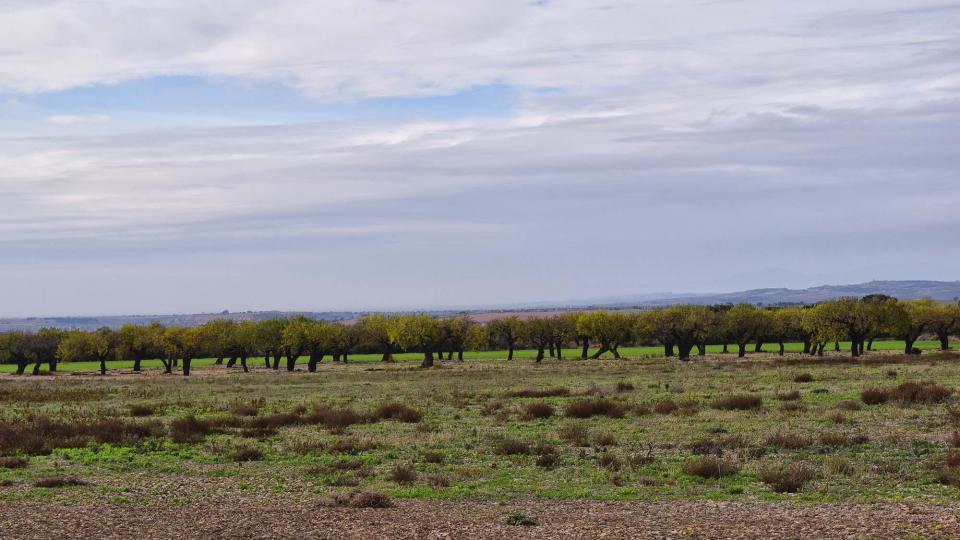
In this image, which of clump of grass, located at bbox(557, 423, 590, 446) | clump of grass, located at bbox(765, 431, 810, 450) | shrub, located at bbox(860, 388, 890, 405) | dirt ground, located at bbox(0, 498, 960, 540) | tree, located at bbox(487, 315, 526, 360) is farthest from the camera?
tree, located at bbox(487, 315, 526, 360)

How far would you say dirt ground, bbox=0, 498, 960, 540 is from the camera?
1639cm

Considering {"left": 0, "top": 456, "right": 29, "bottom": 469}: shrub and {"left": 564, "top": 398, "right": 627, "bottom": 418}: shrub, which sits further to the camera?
{"left": 564, "top": 398, "right": 627, "bottom": 418}: shrub

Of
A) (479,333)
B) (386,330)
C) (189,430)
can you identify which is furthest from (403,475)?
(386,330)

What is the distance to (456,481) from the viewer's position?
888 inches

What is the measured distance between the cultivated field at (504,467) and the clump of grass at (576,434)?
0.13m

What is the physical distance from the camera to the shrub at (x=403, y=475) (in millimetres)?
22500

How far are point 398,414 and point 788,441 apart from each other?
1660 cm

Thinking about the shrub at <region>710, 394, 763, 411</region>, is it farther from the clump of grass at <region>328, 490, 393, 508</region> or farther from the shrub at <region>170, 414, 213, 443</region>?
the clump of grass at <region>328, 490, 393, 508</region>

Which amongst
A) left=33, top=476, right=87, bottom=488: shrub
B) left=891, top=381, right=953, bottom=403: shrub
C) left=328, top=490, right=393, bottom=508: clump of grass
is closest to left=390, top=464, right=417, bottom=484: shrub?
left=328, top=490, right=393, bottom=508: clump of grass

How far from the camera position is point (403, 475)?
893 inches

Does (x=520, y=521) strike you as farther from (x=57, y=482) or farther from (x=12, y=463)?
(x=12, y=463)

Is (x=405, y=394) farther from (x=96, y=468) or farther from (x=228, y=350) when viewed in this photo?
(x=228, y=350)

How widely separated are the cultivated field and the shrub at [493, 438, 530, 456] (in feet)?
0.17

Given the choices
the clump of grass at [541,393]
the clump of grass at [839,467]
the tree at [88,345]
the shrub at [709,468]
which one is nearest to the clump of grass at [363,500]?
the shrub at [709,468]
